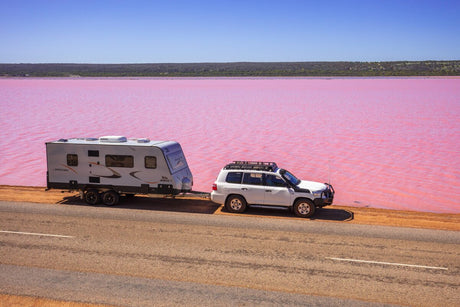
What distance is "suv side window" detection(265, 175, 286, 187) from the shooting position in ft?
58.5

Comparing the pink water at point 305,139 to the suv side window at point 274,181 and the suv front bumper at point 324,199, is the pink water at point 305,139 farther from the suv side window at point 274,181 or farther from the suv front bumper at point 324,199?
the suv side window at point 274,181

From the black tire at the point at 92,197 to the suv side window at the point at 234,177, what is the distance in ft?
18.9

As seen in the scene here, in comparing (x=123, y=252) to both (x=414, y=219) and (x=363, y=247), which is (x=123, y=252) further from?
(x=414, y=219)

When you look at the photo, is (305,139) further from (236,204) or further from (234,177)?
(236,204)

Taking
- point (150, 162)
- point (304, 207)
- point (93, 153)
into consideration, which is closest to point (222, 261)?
point (304, 207)

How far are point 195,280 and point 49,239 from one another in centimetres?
595

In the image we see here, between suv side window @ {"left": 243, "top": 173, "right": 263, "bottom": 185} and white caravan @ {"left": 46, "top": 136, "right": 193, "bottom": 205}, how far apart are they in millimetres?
2859

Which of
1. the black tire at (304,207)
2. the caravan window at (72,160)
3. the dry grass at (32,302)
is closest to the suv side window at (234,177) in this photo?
the black tire at (304,207)

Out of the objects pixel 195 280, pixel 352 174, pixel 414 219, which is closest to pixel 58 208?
pixel 195 280

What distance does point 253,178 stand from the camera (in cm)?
1816

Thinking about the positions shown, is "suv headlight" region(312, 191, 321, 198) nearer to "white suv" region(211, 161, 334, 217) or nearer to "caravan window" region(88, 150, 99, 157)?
"white suv" region(211, 161, 334, 217)

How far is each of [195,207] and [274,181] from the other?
378cm

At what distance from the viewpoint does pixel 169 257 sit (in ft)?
42.5

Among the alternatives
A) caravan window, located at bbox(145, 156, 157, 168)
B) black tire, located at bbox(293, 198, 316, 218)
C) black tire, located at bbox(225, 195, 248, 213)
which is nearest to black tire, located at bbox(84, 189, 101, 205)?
caravan window, located at bbox(145, 156, 157, 168)
